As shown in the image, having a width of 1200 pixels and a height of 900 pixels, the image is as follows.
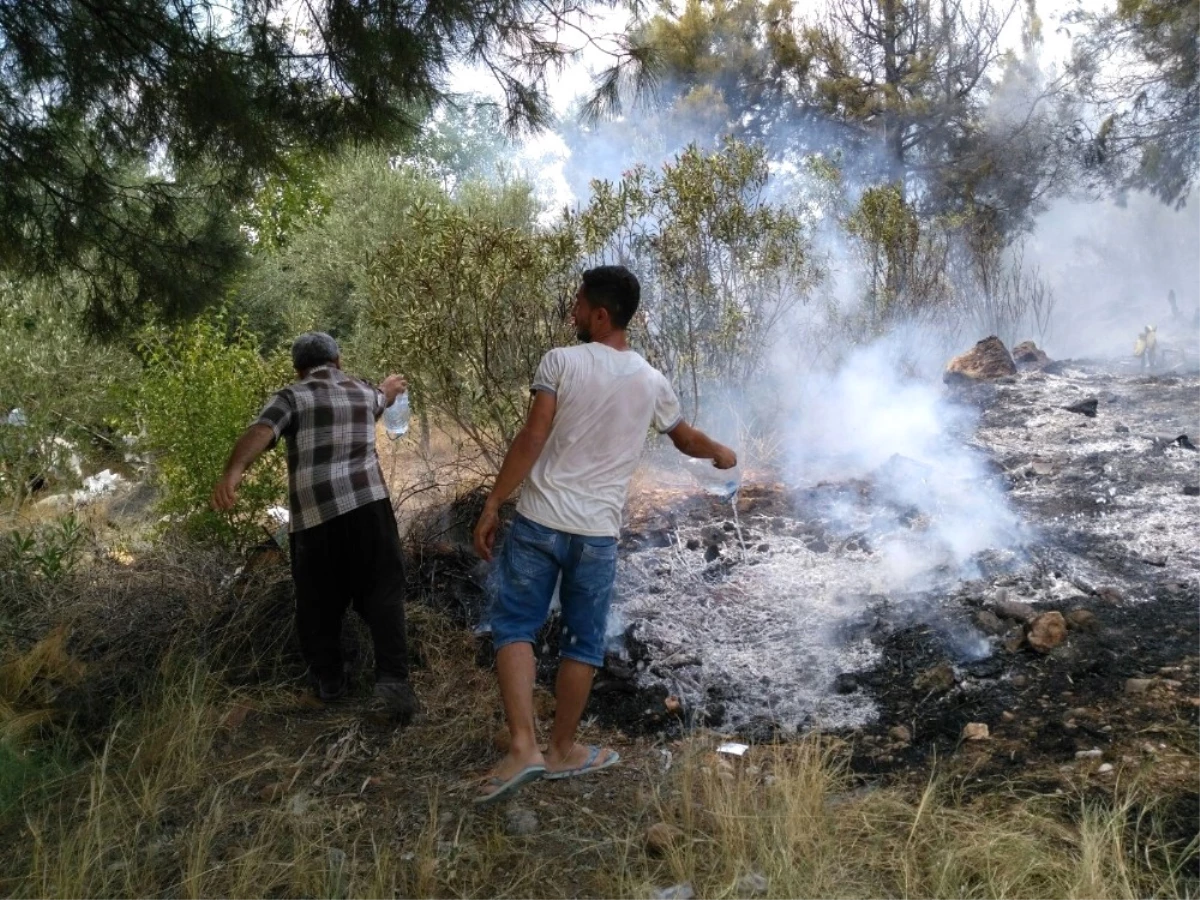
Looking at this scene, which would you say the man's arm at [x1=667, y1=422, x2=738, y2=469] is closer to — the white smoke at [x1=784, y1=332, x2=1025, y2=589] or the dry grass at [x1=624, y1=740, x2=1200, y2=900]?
the dry grass at [x1=624, y1=740, x2=1200, y2=900]

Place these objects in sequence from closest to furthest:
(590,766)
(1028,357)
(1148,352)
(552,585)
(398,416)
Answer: (552,585) → (590,766) → (398,416) → (1028,357) → (1148,352)

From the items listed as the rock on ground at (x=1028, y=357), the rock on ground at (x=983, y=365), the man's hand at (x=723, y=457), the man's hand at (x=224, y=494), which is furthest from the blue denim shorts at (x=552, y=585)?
the rock on ground at (x=1028, y=357)

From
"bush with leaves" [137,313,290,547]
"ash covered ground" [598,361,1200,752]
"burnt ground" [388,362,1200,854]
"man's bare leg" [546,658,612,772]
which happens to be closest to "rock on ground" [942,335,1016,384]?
"ash covered ground" [598,361,1200,752]

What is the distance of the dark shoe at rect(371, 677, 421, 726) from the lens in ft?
12.9

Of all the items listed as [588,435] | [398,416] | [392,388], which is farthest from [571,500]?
[398,416]

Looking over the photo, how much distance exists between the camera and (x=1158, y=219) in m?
24.0

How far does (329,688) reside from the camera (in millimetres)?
4211

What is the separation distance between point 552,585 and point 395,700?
1.12 meters

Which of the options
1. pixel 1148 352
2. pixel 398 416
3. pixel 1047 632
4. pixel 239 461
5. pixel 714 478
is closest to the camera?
pixel 239 461

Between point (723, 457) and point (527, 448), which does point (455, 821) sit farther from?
point (723, 457)

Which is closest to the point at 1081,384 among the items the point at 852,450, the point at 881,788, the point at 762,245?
the point at 852,450

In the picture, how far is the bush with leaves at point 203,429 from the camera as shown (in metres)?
5.67

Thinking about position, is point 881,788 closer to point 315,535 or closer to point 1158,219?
point 315,535

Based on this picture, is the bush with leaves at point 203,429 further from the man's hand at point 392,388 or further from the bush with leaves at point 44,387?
the bush with leaves at point 44,387
